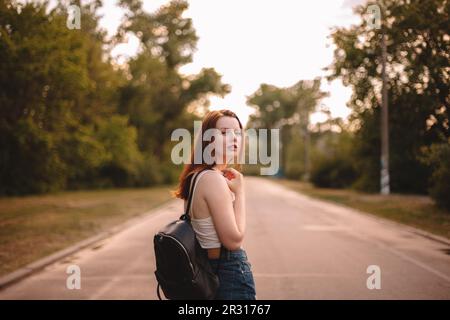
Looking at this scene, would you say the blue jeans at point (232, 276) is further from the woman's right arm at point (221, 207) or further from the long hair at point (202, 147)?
the long hair at point (202, 147)

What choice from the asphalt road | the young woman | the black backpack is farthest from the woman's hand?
the asphalt road

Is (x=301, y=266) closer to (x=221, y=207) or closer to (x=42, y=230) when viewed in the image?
(x=221, y=207)

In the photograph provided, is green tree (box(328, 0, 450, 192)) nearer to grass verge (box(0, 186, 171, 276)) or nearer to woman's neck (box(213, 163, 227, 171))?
woman's neck (box(213, 163, 227, 171))

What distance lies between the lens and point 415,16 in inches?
350

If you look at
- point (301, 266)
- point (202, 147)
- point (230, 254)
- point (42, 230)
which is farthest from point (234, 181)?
point (42, 230)

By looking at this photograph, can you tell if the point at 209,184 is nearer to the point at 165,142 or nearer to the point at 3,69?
the point at 3,69

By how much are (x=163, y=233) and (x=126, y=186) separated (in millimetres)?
45614

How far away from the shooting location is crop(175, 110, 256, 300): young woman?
2.39m

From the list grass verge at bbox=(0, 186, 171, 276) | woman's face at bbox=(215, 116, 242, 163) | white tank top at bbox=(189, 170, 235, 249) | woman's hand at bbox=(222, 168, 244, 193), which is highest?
woman's face at bbox=(215, 116, 242, 163)

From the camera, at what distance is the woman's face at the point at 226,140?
2547mm

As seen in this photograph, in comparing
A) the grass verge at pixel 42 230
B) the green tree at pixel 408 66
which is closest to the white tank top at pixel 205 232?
the grass verge at pixel 42 230

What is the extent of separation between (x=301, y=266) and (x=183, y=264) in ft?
20.0
